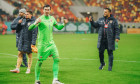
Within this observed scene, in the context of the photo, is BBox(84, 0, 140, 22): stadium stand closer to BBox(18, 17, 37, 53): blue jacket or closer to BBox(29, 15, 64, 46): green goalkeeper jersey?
BBox(18, 17, 37, 53): blue jacket

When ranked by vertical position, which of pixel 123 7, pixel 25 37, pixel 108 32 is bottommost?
pixel 25 37

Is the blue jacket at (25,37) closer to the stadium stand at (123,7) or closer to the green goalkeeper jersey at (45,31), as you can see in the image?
the green goalkeeper jersey at (45,31)

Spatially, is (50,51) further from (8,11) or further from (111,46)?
(8,11)

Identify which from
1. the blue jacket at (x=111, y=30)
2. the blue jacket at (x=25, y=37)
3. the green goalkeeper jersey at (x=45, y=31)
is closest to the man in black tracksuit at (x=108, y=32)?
the blue jacket at (x=111, y=30)

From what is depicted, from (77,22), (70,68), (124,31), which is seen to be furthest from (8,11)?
(70,68)

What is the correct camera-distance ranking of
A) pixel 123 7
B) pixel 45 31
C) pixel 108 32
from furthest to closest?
pixel 123 7 < pixel 108 32 < pixel 45 31

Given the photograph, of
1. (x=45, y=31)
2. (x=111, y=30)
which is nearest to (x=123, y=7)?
(x=111, y=30)

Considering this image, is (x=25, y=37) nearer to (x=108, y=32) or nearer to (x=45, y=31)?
(x=45, y=31)

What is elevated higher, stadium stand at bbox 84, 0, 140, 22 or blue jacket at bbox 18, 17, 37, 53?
stadium stand at bbox 84, 0, 140, 22

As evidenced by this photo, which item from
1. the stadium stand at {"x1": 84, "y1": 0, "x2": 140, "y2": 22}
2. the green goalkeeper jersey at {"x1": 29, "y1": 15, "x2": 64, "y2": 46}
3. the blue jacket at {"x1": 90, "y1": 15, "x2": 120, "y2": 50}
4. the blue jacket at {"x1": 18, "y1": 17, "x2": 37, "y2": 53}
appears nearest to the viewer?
the green goalkeeper jersey at {"x1": 29, "y1": 15, "x2": 64, "y2": 46}

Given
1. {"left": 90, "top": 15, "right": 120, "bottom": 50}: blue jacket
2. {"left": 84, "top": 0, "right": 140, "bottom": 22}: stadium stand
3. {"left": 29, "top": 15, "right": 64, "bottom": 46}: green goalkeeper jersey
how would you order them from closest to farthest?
{"left": 29, "top": 15, "right": 64, "bottom": 46}: green goalkeeper jersey → {"left": 90, "top": 15, "right": 120, "bottom": 50}: blue jacket → {"left": 84, "top": 0, "right": 140, "bottom": 22}: stadium stand

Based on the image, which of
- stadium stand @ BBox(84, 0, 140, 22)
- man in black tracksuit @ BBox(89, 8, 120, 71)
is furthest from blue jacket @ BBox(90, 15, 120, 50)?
stadium stand @ BBox(84, 0, 140, 22)

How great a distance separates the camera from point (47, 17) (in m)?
7.45

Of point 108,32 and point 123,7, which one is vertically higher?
point 123,7
